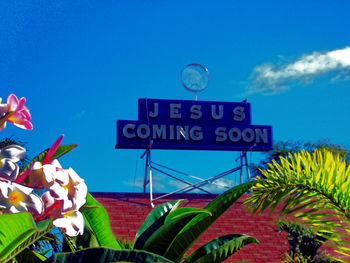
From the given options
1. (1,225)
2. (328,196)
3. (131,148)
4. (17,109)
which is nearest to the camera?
(1,225)

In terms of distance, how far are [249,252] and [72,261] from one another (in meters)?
12.9

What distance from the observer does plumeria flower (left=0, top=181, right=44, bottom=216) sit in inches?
74.8

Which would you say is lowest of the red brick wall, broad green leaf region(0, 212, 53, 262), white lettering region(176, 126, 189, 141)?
the red brick wall

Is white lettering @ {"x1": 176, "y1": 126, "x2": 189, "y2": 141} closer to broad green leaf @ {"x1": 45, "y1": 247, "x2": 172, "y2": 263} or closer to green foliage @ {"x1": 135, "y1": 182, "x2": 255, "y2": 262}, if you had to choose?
green foliage @ {"x1": 135, "y1": 182, "x2": 255, "y2": 262}

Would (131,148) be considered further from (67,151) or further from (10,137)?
(67,151)

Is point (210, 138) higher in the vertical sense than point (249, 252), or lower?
higher

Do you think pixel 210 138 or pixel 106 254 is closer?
pixel 106 254

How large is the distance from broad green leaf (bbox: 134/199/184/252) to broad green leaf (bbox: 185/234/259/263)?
1.05 feet

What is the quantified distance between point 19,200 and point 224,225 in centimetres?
1410

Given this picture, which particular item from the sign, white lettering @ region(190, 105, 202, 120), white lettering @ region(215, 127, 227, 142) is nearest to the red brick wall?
the sign

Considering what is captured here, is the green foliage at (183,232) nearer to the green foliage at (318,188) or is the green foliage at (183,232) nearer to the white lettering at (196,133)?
the green foliage at (318,188)

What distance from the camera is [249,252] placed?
46.7ft

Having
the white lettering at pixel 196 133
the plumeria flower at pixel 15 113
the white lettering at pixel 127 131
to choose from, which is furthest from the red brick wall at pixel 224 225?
the plumeria flower at pixel 15 113

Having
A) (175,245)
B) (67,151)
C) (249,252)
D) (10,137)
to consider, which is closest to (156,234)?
(175,245)
